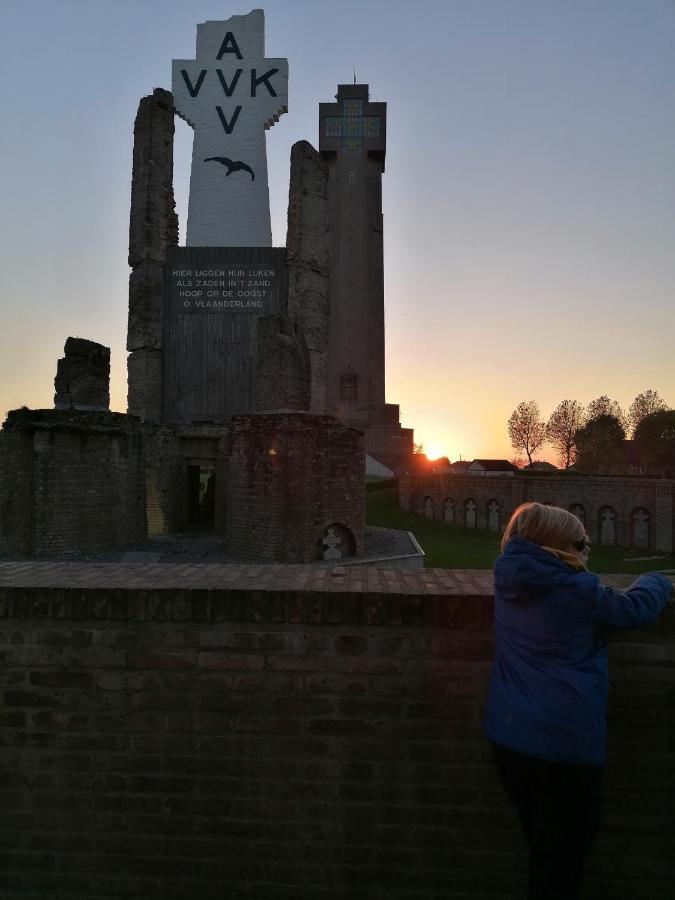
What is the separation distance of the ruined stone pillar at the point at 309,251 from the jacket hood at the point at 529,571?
1947 centimetres

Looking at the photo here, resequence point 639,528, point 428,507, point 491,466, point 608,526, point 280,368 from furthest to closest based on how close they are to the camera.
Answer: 1. point 491,466
2. point 428,507
3. point 608,526
4. point 639,528
5. point 280,368

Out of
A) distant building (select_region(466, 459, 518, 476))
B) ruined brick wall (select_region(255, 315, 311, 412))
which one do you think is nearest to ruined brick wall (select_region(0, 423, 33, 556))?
ruined brick wall (select_region(255, 315, 311, 412))

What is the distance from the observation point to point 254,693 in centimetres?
300

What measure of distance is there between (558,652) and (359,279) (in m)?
52.4

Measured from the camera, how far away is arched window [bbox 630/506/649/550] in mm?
29312

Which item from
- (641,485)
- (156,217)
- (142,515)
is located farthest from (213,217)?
(641,485)

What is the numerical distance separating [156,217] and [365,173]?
36.5 metres

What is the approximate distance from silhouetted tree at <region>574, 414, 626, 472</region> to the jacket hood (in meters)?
53.3

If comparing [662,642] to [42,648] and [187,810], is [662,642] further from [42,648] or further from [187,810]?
[42,648]

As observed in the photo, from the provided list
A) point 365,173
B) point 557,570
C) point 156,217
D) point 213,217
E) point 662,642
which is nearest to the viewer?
point 557,570

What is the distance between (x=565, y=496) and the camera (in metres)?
32.0

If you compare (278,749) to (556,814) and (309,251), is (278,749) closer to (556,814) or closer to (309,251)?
(556,814)

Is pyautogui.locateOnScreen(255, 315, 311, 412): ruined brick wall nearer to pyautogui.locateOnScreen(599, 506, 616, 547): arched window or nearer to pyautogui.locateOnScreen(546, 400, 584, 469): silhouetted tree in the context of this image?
pyautogui.locateOnScreen(599, 506, 616, 547): arched window

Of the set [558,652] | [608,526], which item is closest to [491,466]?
[608,526]
